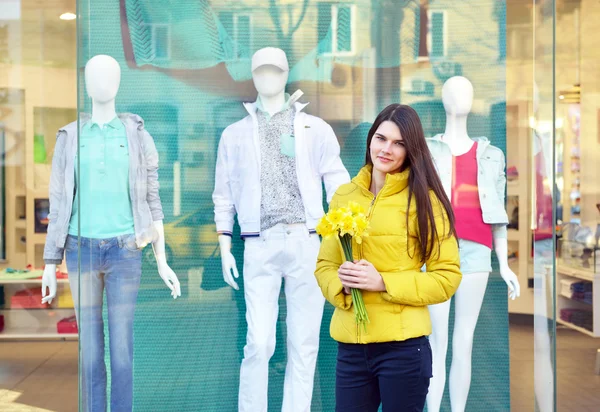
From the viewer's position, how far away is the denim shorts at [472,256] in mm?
3629

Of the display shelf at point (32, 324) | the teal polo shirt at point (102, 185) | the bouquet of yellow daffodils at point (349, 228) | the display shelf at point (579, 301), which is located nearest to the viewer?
the bouquet of yellow daffodils at point (349, 228)

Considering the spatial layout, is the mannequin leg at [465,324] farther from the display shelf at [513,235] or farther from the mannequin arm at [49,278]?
the mannequin arm at [49,278]

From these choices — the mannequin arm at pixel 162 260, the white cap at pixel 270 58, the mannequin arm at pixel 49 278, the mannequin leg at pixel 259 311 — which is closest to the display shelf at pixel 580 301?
the mannequin leg at pixel 259 311

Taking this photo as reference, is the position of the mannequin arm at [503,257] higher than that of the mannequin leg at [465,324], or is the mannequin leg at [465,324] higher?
the mannequin arm at [503,257]

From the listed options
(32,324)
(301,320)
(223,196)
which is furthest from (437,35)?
(32,324)

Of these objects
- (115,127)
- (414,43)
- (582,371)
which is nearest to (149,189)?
(115,127)

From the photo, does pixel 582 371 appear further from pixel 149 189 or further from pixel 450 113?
pixel 149 189

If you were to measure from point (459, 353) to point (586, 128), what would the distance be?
2428mm

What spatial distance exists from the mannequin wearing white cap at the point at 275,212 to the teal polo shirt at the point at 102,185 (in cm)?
42

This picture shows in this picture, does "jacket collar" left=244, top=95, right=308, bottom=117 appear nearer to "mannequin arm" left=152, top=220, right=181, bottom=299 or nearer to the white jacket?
the white jacket

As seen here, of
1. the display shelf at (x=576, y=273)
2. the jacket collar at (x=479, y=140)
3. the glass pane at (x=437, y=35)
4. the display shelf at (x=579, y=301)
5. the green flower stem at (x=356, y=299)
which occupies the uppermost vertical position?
the glass pane at (x=437, y=35)

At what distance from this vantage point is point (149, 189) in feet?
11.7

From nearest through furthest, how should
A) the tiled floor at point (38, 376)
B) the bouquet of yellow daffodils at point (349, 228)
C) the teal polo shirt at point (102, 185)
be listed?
the bouquet of yellow daffodils at point (349, 228) < the teal polo shirt at point (102, 185) < the tiled floor at point (38, 376)

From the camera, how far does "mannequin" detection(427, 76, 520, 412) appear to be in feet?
11.9
